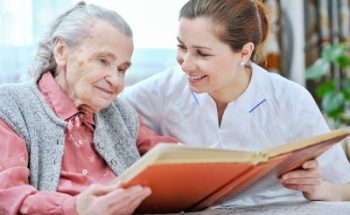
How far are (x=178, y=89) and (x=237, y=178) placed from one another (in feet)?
2.20

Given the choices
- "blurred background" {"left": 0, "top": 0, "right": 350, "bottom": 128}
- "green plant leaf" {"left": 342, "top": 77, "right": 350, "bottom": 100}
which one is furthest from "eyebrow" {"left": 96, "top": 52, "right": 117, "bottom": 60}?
"green plant leaf" {"left": 342, "top": 77, "right": 350, "bottom": 100}

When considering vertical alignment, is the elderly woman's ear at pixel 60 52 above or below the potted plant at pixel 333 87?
above

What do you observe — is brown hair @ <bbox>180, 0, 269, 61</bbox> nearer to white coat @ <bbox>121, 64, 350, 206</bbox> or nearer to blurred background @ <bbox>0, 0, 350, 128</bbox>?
white coat @ <bbox>121, 64, 350, 206</bbox>

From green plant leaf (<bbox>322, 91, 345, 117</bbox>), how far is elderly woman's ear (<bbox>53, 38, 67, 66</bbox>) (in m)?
2.08

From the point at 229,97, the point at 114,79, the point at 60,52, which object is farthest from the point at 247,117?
the point at 60,52

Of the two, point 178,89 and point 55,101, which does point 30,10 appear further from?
point 55,101

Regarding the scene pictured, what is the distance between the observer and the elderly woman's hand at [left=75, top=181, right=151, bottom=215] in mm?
1047

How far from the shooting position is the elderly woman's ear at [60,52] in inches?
58.2

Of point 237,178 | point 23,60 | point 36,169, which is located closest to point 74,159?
point 36,169

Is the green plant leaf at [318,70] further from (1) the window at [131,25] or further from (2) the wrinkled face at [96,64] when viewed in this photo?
(2) the wrinkled face at [96,64]

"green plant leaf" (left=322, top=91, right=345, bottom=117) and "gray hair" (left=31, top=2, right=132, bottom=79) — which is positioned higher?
Answer: "gray hair" (left=31, top=2, right=132, bottom=79)

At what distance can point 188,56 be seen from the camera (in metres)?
1.64

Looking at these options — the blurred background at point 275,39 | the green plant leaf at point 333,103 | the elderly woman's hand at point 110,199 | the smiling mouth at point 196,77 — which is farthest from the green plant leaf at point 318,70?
the elderly woman's hand at point 110,199

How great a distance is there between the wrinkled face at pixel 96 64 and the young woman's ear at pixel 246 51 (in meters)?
0.37
